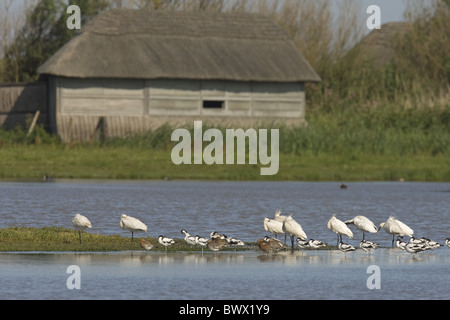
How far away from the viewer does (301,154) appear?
121 feet

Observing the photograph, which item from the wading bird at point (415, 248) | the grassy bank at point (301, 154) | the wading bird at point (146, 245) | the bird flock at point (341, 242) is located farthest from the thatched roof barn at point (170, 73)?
the wading bird at point (415, 248)

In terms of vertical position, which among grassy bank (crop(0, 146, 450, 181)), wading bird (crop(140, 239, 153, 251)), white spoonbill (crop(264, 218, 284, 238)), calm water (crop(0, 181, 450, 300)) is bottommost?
calm water (crop(0, 181, 450, 300))

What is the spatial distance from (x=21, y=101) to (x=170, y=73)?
667cm

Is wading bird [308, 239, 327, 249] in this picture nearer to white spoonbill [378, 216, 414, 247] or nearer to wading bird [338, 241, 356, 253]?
wading bird [338, 241, 356, 253]

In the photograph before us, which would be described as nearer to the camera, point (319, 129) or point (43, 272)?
point (43, 272)

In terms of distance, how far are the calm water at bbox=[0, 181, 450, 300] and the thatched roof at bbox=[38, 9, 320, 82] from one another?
10832 millimetres

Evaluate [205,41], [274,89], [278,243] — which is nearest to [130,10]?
[205,41]

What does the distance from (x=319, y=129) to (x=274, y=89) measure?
4.66 meters

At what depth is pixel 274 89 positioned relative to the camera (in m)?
43.8

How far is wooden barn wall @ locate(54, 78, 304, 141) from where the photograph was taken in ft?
133

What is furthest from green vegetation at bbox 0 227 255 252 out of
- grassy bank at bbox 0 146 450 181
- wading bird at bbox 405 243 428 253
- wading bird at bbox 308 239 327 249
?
grassy bank at bbox 0 146 450 181

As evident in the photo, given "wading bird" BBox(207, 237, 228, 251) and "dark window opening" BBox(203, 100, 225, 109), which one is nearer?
"wading bird" BBox(207, 237, 228, 251)

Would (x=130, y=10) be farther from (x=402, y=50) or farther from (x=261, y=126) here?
(x=402, y=50)

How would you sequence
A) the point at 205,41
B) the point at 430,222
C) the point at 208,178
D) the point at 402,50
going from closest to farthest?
the point at 430,222
the point at 208,178
the point at 205,41
the point at 402,50
